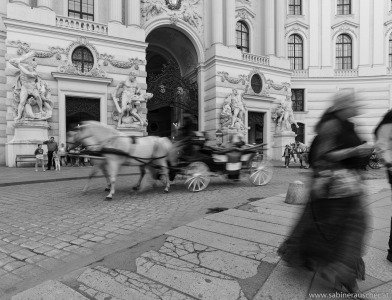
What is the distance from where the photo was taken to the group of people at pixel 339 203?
94.5 inches

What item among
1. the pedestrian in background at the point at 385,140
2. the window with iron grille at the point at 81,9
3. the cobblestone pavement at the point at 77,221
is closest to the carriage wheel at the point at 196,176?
the cobblestone pavement at the point at 77,221

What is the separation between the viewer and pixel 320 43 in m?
30.4

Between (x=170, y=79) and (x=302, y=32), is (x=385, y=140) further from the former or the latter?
(x=302, y=32)

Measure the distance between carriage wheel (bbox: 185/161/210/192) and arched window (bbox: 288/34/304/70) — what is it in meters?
26.5

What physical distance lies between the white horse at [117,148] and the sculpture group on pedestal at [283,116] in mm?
19636

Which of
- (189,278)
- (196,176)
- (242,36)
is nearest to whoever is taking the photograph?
(189,278)

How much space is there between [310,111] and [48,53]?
82.3 ft

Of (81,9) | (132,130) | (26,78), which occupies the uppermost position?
(81,9)

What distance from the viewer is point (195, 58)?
25297 millimetres

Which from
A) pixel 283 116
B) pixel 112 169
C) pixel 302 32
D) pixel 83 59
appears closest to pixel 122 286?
pixel 112 169

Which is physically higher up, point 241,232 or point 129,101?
point 129,101

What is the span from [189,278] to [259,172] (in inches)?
275

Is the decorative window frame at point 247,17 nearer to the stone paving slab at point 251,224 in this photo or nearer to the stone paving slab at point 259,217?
the stone paving slab at point 259,217

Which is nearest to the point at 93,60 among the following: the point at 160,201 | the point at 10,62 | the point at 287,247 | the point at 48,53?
the point at 48,53
